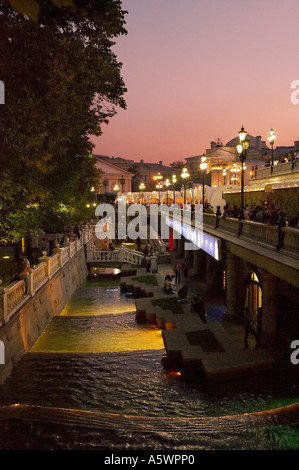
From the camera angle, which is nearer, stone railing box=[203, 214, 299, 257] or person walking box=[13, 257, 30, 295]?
stone railing box=[203, 214, 299, 257]

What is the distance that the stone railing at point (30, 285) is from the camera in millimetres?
11407

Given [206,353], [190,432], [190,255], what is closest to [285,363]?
[206,353]

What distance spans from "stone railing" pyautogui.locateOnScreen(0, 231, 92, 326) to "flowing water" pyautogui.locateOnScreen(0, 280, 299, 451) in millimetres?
1839

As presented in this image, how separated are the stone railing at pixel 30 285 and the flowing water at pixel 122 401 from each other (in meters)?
1.84

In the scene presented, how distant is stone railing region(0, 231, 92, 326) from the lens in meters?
11.4

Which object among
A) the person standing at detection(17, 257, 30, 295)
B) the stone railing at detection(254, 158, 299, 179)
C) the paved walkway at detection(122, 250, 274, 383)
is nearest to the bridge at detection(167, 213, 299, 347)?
the paved walkway at detection(122, 250, 274, 383)

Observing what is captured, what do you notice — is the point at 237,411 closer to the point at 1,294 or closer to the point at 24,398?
the point at 24,398

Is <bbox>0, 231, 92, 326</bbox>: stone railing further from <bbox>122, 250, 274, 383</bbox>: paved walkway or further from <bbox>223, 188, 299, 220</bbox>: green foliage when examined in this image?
<bbox>223, 188, 299, 220</bbox>: green foliage

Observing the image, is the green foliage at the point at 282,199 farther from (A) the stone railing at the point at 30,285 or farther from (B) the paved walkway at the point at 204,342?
(A) the stone railing at the point at 30,285
